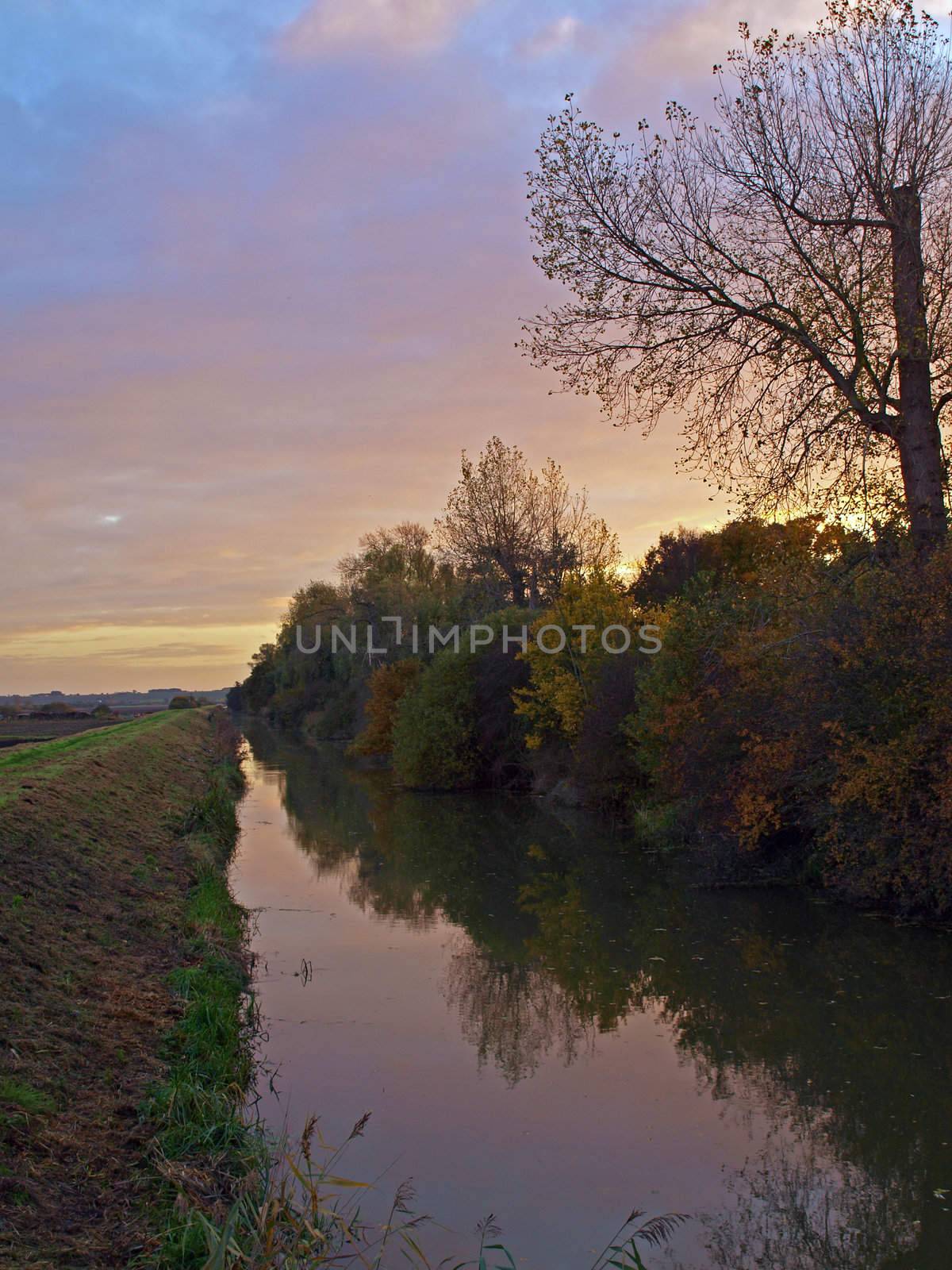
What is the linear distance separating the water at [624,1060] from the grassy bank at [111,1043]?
0.78 metres

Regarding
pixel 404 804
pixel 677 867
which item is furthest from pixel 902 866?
pixel 404 804

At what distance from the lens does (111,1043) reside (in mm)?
7246

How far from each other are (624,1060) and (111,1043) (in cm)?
401

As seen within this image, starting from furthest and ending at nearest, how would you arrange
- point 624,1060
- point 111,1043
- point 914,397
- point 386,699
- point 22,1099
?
point 386,699, point 914,397, point 624,1060, point 111,1043, point 22,1099

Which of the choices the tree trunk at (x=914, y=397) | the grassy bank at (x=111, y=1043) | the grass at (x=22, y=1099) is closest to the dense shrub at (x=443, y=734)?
the grassy bank at (x=111, y=1043)

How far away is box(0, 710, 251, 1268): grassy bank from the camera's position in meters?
4.95

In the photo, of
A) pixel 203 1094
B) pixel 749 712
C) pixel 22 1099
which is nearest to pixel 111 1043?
pixel 203 1094

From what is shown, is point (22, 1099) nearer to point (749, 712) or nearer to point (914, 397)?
point (749, 712)

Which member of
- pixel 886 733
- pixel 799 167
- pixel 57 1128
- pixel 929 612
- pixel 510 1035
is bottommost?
pixel 510 1035

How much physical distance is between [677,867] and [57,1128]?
43.5ft

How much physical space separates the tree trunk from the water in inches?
206

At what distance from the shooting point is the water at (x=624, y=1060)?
5.88 metres

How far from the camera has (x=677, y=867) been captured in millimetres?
17609

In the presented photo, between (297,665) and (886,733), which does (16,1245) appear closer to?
(886,733)
